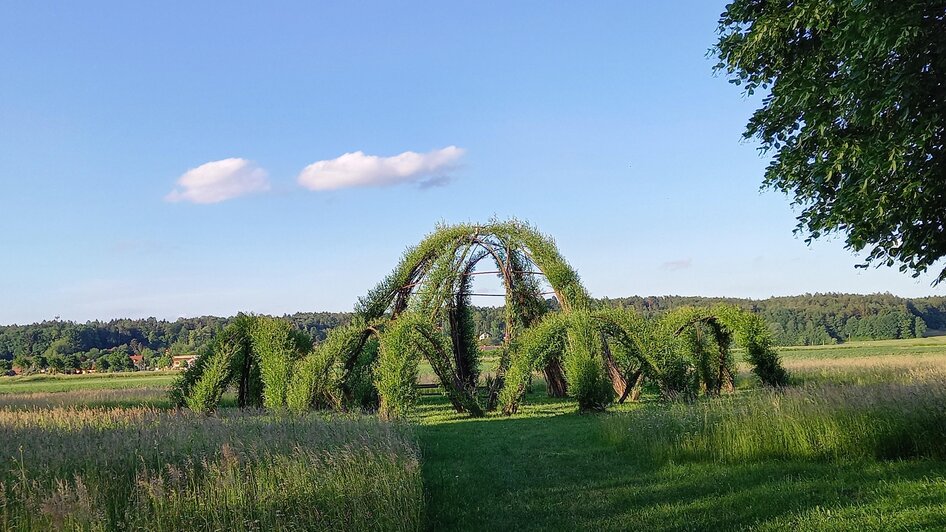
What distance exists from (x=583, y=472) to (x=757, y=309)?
73286 mm

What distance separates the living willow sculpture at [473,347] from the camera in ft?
53.6

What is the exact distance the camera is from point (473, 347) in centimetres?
2277

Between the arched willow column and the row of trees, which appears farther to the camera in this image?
the row of trees

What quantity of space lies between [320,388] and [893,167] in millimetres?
13511

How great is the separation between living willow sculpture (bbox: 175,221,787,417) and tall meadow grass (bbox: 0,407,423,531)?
7.53 m

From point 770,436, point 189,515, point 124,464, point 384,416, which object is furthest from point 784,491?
point 384,416

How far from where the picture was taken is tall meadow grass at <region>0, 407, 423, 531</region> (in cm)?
563

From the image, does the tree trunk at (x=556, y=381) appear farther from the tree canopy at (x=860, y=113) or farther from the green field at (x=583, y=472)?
the tree canopy at (x=860, y=113)

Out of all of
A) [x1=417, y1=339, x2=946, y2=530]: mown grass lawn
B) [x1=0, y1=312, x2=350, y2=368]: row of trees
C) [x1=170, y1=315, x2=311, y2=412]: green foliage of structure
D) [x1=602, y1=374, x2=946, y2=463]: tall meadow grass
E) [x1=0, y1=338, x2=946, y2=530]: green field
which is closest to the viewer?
[x1=0, y1=338, x2=946, y2=530]: green field

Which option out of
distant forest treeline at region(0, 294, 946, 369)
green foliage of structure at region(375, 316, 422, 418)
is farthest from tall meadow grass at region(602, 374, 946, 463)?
distant forest treeline at region(0, 294, 946, 369)

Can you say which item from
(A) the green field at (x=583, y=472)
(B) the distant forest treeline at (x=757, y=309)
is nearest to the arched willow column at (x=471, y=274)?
(A) the green field at (x=583, y=472)

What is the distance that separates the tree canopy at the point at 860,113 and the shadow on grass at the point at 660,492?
3.07 m

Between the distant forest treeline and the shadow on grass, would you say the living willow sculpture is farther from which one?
the distant forest treeline

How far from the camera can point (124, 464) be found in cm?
710
